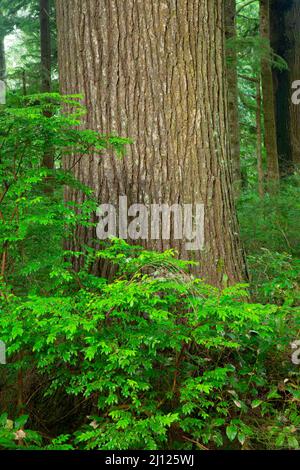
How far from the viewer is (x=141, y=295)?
124 inches

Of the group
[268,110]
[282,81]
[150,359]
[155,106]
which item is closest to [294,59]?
[282,81]

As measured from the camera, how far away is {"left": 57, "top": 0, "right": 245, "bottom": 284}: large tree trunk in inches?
167

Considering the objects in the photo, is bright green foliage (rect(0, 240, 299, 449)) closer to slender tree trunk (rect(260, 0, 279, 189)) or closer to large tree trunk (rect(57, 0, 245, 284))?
large tree trunk (rect(57, 0, 245, 284))

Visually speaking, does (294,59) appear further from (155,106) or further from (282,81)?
(155,106)

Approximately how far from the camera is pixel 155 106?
167 inches

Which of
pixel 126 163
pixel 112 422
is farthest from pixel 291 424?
pixel 126 163

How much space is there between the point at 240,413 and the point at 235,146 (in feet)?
23.8

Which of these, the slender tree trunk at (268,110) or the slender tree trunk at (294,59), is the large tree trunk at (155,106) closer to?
the slender tree trunk at (268,110)

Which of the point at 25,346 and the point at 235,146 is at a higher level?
the point at 235,146

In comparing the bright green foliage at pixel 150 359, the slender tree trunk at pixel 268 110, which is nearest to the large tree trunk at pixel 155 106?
the bright green foliage at pixel 150 359

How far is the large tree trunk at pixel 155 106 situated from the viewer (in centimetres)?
423

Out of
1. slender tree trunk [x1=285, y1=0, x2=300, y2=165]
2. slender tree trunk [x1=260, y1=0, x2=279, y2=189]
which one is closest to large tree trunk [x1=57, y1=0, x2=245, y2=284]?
slender tree trunk [x1=260, y1=0, x2=279, y2=189]

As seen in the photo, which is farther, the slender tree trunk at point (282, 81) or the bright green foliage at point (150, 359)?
the slender tree trunk at point (282, 81)

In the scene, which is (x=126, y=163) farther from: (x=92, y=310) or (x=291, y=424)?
(x=291, y=424)
